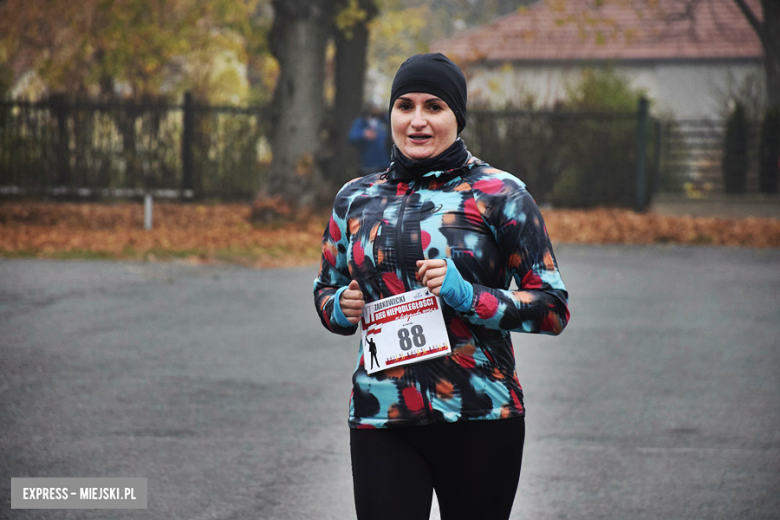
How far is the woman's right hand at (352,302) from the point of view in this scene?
9.01 ft

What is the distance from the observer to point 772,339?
8.43 m

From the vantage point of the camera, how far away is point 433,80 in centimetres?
277

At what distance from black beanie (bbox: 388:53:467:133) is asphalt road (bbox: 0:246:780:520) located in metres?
2.25

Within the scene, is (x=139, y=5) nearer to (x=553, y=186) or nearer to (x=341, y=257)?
(x=553, y=186)

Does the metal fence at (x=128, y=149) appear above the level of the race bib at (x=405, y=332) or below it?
below

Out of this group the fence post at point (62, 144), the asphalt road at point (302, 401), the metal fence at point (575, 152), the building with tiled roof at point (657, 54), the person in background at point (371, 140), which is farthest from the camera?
the building with tiled roof at point (657, 54)

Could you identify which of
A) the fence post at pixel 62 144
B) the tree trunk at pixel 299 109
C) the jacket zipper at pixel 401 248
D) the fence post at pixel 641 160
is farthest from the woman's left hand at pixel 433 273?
the fence post at pixel 62 144

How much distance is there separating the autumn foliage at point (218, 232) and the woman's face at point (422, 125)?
10.7m

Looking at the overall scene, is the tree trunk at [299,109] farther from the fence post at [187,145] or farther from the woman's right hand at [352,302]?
the woman's right hand at [352,302]

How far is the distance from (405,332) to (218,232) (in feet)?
45.9

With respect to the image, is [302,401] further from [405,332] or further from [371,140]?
[371,140]

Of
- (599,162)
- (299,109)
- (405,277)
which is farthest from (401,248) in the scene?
(599,162)

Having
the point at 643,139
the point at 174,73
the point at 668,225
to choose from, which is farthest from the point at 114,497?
the point at 174,73

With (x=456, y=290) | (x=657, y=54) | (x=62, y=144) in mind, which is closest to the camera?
(x=456, y=290)
